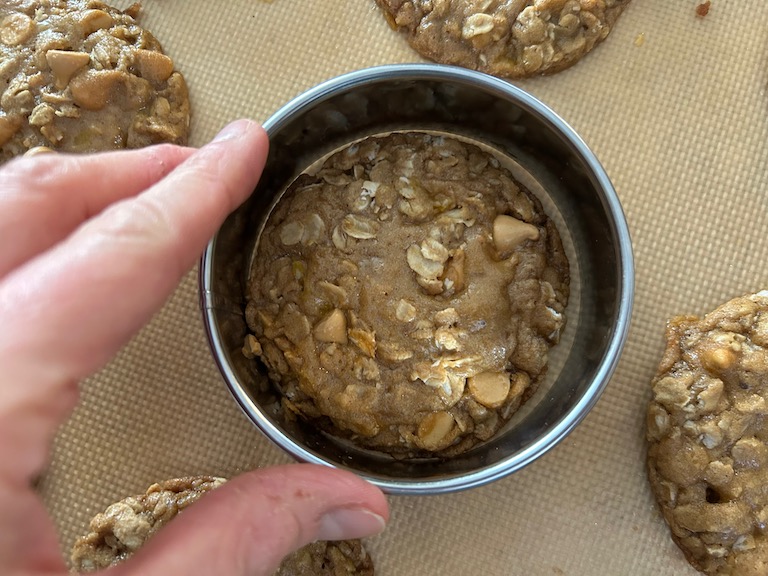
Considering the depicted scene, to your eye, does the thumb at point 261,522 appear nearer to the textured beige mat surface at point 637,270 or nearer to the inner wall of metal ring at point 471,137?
the inner wall of metal ring at point 471,137

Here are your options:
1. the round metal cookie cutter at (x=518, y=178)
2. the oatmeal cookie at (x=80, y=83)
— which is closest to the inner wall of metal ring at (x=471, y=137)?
the round metal cookie cutter at (x=518, y=178)

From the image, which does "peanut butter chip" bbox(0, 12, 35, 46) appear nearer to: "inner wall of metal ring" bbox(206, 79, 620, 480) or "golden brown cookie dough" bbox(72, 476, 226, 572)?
"inner wall of metal ring" bbox(206, 79, 620, 480)

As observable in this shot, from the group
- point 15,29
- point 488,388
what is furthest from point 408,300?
point 15,29

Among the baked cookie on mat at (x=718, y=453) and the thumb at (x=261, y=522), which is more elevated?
the thumb at (x=261, y=522)

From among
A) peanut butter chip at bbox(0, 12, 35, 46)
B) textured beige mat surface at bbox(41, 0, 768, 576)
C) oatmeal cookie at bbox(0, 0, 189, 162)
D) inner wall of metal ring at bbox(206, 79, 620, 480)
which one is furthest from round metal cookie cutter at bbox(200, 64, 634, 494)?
peanut butter chip at bbox(0, 12, 35, 46)

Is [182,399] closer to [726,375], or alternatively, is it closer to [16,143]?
[16,143]

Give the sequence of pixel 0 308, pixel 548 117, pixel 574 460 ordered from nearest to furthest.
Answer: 1. pixel 0 308
2. pixel 548 117
3. pixel 574 460

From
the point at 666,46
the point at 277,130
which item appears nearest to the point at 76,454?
the point at 277,130
